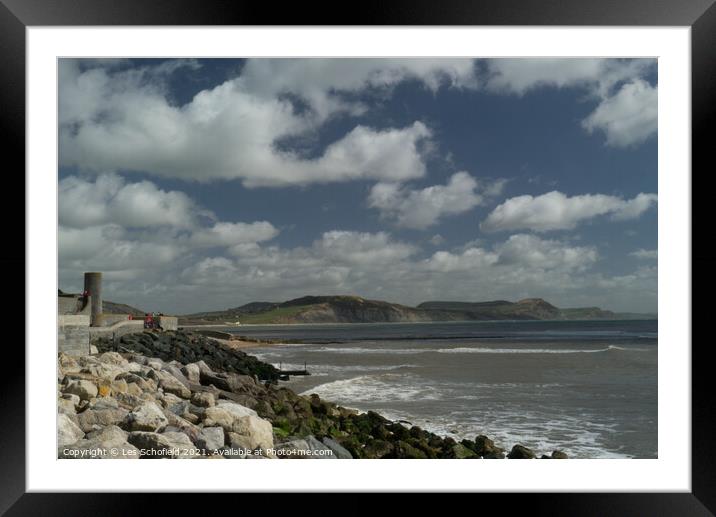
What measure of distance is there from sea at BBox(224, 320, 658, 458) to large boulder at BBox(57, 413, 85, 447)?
394 cm

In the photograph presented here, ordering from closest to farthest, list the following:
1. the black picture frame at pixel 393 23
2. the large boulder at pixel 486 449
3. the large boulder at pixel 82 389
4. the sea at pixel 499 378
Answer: the black picture frame at pixel 393 23 → the large boulder at pixel 82 389 → the large boulder at pixel 486 449 → the sea at pixel 499 378

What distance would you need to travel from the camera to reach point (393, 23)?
2.47 metres

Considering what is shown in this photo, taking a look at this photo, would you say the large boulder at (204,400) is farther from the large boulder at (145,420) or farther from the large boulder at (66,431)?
the large boulder at (66,431)

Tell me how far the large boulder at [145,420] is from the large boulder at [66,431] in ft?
0.89

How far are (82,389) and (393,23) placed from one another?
3223mm

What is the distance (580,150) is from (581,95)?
54.3 inches

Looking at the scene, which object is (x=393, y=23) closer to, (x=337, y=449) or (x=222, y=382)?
(x=337, y=449)

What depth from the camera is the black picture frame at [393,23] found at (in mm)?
2447

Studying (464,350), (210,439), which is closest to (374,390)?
(210,439)

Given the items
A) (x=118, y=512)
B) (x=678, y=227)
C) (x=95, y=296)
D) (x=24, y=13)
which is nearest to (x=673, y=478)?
(x=678, y=227)

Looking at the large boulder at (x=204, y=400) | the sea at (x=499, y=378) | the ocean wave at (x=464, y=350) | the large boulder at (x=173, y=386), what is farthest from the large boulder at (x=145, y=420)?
the ocean wave at (x=464, y=350)

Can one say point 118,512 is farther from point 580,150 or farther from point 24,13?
point 580,150

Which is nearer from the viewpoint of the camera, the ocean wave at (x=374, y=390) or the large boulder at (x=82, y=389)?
the large boulder at (x=82, y=389)

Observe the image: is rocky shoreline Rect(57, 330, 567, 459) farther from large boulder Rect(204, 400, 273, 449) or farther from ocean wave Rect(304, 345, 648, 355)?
ocean wave Rect(304, 345, 648, 355)
